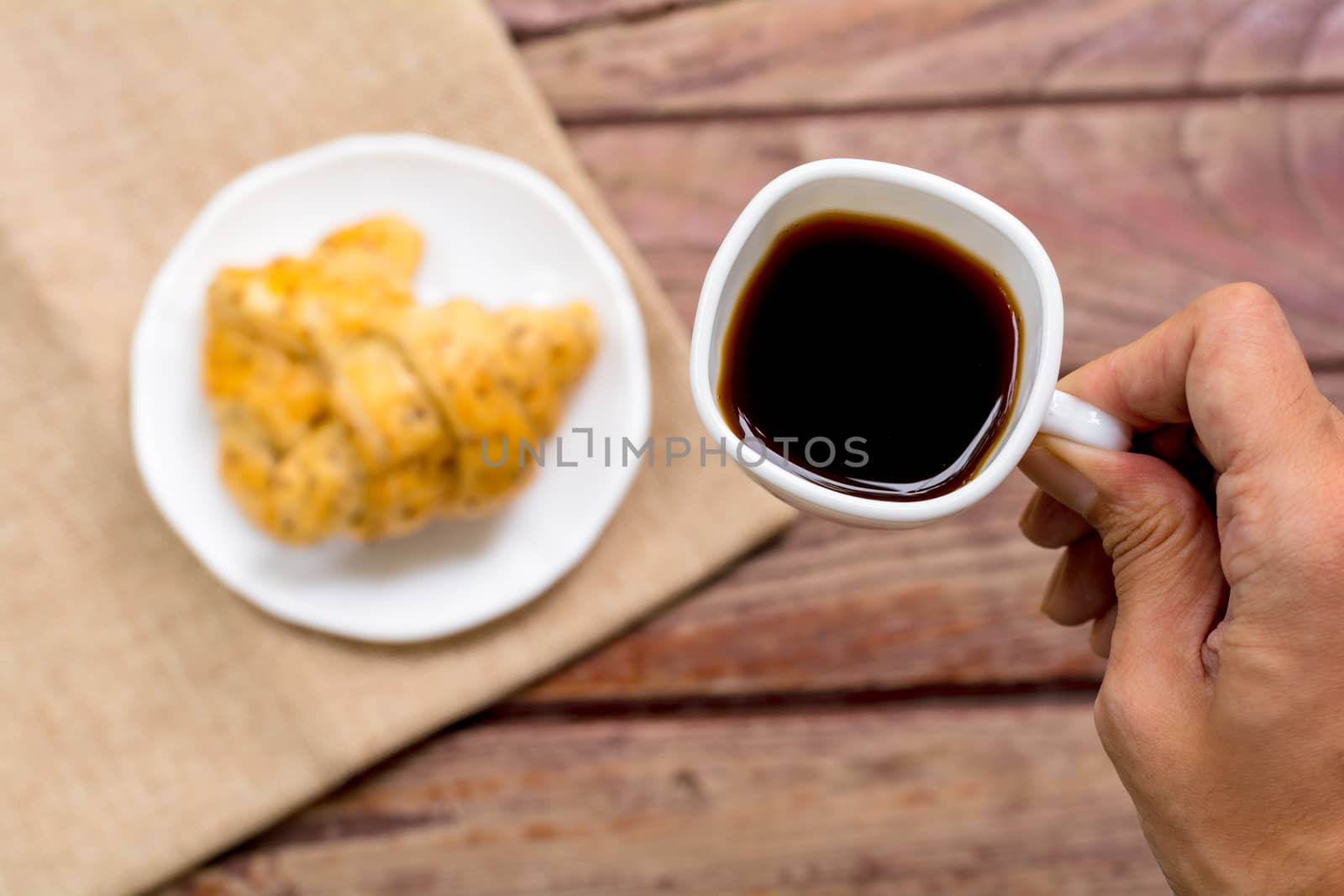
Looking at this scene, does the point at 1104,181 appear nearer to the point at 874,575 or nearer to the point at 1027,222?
the point at 1027,222

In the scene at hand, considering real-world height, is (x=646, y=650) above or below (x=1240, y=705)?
below

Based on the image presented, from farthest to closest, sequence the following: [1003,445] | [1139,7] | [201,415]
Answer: [1139,7] → [201,415] → [1003,445]

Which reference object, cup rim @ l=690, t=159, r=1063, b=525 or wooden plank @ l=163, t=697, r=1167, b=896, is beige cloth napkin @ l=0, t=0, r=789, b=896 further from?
cup rim @ l=690, t=159, r=1063, b=525

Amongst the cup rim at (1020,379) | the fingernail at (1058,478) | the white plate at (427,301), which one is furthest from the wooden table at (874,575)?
the cup rim at (1020,379)

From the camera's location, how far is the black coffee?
0.77 meters

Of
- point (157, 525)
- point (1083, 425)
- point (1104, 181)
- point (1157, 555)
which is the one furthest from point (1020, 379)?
point (157, 525)

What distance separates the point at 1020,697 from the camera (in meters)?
1.34

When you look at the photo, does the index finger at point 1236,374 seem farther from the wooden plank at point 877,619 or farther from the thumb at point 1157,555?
the wooden plank at point 877,619

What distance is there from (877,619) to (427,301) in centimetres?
74

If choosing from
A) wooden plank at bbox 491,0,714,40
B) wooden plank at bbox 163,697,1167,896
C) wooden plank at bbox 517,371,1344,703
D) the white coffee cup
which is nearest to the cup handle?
the white coffee cup

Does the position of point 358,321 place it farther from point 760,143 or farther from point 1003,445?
point 1003,445

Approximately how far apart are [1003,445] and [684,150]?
0.81m

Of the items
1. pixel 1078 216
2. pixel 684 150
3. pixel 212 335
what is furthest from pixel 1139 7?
Result: pixel 212 335

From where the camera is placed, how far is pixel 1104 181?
4.45ft
